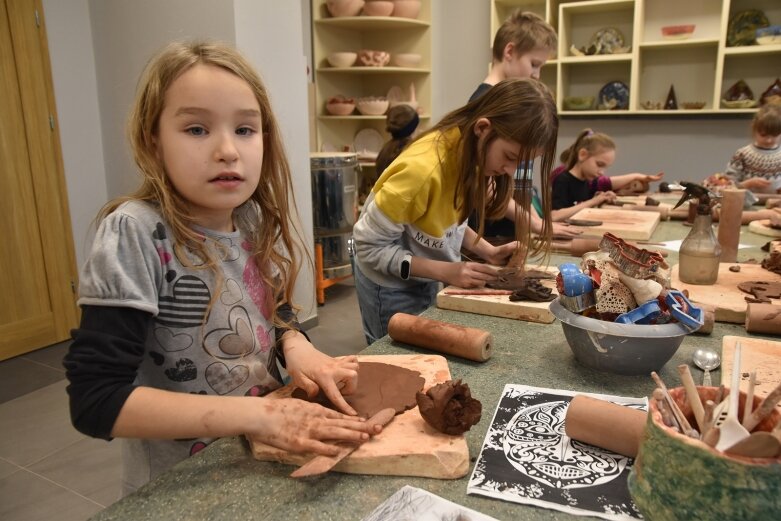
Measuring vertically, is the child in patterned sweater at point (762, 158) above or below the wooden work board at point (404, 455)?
above

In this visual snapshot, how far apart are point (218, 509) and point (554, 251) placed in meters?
1.62

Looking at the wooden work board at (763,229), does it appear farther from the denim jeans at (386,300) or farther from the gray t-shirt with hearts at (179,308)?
the gray t-shirt with hearts at (179,308)

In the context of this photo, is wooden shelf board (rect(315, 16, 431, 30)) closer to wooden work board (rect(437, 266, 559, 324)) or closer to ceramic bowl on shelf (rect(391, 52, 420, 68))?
ceramic bowl on shelf (rect(391, 52, 420, 68))

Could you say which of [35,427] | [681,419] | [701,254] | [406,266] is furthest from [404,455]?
[35,427]

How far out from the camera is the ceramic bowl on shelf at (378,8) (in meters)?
4.76

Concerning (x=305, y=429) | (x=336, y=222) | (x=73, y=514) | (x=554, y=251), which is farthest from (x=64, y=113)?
(x=305, y=429)

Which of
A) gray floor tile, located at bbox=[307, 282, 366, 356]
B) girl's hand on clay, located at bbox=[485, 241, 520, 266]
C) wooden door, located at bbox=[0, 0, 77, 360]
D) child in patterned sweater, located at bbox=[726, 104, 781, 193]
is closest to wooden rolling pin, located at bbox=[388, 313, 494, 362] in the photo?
girl's hand on clay, located at bbox=[485, 241, 520, 266]

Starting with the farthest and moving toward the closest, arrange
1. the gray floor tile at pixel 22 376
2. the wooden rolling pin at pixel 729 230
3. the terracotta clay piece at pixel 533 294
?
1. the gray floor tile at pixel 22 376
2. the wooden rolling pin at pixel 729 230
3. the terracotta clay piece at pixel 533 294

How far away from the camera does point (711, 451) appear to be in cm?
52

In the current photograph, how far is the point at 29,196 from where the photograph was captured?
3.21m

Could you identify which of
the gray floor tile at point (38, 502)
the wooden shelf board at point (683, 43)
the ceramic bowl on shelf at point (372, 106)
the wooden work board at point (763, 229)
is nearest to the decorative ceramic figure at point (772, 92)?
the wooden shelf board at point (683, 43)

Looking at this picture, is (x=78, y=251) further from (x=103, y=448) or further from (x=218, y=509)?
(x=218, y=509)

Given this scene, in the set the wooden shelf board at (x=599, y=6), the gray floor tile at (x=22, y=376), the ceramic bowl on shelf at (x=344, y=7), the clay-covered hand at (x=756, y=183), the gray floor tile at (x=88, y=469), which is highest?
the ceramic bowl on shelf at (x=344, y=7)

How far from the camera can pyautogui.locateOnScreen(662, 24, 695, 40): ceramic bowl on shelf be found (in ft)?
14.6
